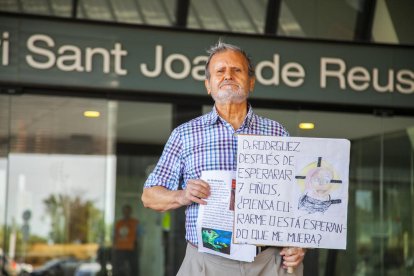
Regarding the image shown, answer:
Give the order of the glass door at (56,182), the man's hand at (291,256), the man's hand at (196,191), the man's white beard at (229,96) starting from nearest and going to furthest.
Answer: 1. the man's hand at (196,191)
2. the man's hand at (291,256)
3. the man's white beard at (229,96)
4. the glass door at (56,182)

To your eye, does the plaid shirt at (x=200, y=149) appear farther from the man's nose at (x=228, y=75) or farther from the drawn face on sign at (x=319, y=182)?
the drawn face on sign at (x=319, y=182)

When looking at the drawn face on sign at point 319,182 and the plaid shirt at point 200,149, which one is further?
the plaid shirt at point 200,149

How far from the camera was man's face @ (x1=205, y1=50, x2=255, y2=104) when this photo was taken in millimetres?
3566

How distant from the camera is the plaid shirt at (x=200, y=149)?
3.58 m

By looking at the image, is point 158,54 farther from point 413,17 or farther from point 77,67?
point 413,17

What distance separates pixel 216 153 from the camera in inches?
141

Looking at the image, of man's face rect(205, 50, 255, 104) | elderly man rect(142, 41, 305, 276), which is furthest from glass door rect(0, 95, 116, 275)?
man's face rect(205, 50, 255, 104)

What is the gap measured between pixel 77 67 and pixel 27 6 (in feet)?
2.65

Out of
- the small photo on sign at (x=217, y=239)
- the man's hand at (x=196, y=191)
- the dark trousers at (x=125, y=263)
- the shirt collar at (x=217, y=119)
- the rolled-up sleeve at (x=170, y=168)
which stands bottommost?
the dark trousers at (x=125, y=263)

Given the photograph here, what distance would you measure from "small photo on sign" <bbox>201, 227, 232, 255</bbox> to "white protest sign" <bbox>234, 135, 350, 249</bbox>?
0.40 ft

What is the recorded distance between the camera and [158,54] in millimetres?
8734

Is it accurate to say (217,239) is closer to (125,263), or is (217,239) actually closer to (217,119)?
(217,119)

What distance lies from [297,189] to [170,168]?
0.59 meters

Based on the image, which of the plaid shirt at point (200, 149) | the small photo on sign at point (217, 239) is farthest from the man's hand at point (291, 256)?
the plaid shirt at point (200, 149)
